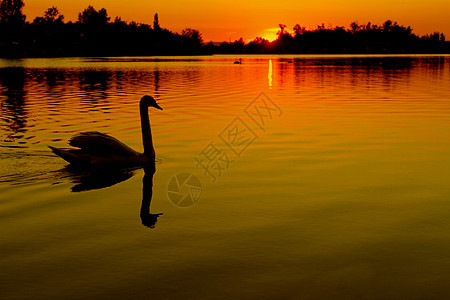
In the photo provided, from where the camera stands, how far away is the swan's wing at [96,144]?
12680 millimetres

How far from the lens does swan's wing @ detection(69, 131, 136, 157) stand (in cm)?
1268

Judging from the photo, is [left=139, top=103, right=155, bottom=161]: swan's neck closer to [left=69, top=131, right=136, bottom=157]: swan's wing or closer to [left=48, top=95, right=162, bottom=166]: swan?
[left=48, top=95, right=162, bottom=166]: swan

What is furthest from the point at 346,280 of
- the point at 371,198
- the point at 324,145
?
the point at 324,145

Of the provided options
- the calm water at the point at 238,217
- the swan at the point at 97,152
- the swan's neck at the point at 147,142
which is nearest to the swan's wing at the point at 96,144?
the swan at the point at 97,152

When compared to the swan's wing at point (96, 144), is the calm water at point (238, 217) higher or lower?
lower

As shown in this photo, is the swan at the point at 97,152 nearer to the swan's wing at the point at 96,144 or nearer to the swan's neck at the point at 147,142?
the swan's wing at the point at 96,144

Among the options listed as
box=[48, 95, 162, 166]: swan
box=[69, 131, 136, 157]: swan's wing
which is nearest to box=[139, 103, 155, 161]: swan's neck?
box=[48, 95, 162, 166]: swan

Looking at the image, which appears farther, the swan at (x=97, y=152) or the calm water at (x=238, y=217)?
the swan at (x=97, y=152)

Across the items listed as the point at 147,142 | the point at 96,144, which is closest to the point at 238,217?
the point at 96,144

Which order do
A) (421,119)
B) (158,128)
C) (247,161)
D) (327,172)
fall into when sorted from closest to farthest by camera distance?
(327,172), (247,161), (158,128), (421,119)

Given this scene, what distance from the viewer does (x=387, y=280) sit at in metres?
7.02

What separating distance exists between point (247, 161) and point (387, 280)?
784cm

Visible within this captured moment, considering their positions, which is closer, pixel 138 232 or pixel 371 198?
pixel 138 232

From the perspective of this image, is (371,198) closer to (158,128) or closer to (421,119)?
(158,128)
